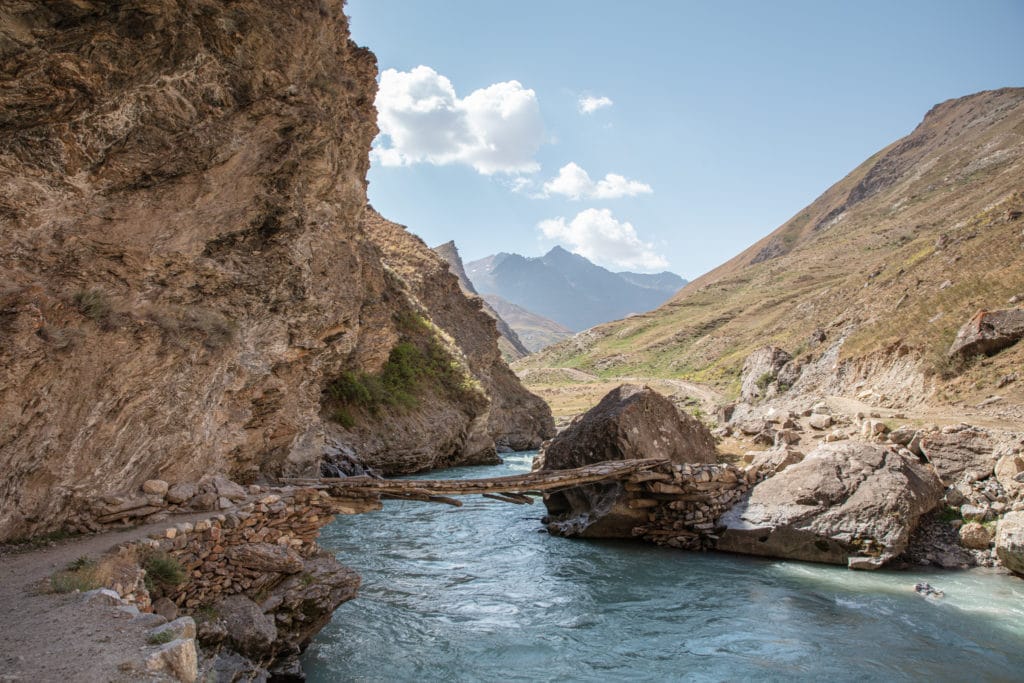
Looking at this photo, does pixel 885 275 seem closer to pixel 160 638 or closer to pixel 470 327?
pixel 470 327

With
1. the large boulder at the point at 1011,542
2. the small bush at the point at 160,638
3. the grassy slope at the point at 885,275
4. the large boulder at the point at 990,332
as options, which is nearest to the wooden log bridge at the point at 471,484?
the small bush at the point at 160,638

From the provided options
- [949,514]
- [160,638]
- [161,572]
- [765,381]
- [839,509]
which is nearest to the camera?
[160,638]

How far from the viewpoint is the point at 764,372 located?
136ft

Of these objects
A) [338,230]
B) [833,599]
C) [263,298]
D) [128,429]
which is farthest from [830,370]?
[128,429]

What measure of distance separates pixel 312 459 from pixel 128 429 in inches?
576

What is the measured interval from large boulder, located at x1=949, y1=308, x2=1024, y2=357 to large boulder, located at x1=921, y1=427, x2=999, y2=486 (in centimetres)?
618

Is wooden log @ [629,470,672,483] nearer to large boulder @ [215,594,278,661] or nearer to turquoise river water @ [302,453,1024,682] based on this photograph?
turquoise river water @ [302,453,1024,682]

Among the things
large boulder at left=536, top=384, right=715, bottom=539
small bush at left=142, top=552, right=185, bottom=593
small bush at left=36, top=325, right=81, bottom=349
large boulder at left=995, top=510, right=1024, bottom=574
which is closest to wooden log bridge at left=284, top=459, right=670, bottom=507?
large boulder at left=536, top=384, right=715, bottom=539

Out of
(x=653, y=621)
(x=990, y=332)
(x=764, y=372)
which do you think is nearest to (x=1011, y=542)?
(x=653, y=621)

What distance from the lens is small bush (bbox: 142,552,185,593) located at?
630cm

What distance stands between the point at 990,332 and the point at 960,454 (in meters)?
6.83

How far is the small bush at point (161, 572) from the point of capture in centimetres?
630

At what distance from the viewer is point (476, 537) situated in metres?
15.2

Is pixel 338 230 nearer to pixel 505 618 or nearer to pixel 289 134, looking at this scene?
pixel 289 134
